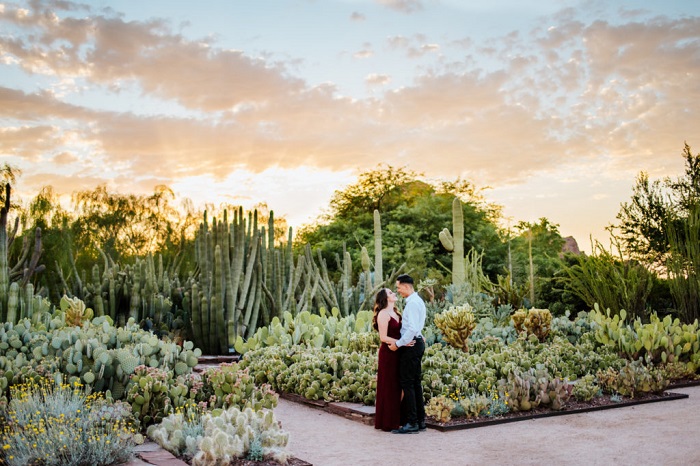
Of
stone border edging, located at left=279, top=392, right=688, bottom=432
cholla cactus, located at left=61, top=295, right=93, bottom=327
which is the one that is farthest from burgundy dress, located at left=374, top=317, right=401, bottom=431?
cholla cactus, located at left=61, top=295, right=93, bottom=327

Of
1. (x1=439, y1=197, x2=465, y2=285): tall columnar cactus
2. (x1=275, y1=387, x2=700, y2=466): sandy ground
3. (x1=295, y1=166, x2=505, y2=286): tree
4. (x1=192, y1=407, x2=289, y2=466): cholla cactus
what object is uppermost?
(x1=295, y1=166, x2=505, y2=286): tree

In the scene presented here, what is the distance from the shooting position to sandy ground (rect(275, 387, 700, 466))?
18.5ft

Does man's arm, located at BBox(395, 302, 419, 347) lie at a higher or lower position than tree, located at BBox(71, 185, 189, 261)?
lower

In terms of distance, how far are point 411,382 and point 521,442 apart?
1093 mm

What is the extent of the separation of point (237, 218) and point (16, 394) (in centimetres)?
659

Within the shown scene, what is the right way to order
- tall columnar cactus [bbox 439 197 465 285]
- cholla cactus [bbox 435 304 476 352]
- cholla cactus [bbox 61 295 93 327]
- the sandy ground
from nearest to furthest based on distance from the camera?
1. the sandy ground
2. cholla cactus [bbox 435 304 476 352]
3. cholla cactus [bbox 61 295 93 327]
4. tall columnar cactus [bbox 439 197 465 285]

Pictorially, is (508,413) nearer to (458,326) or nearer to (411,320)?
(411,320)

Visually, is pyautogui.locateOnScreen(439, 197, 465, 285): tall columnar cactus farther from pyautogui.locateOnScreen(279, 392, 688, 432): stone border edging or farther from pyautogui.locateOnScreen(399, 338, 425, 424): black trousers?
pyautogui.locateOnScreen(399, 338, 425, 424): black trousers

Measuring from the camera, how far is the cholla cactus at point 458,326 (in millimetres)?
9586

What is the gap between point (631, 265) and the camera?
14125mm

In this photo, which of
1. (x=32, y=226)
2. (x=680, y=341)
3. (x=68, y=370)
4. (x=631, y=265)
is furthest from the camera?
(x=32, y=226)

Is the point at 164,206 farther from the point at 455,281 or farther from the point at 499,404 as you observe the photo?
the point at 499,404

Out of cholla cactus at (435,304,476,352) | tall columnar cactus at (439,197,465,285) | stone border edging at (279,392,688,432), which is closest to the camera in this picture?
stone border edging at (279,392,688,432)

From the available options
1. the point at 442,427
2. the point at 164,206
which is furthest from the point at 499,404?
the point at 164,206
